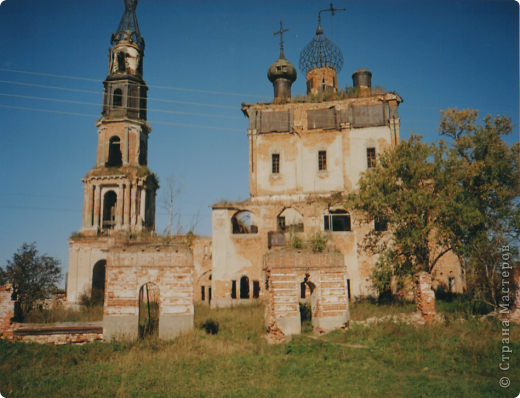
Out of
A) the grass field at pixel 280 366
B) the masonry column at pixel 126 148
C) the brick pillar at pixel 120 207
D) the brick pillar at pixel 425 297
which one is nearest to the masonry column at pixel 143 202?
the brick pillar at pixel 120 207

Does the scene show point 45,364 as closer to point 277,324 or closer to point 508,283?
point 277,324

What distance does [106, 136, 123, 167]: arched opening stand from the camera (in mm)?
29344

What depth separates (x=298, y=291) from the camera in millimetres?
14602

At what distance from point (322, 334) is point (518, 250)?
8.31 meters

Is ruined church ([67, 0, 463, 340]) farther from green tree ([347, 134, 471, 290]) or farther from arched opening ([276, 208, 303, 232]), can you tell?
green tree ([347, 134, 471, 290])

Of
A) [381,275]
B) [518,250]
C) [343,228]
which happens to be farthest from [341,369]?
[343,228]

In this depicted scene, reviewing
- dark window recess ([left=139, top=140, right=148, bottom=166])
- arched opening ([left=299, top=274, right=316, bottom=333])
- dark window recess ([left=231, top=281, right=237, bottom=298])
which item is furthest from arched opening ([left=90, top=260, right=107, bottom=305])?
arched opening ([left=299, top=274, right=316, bottom=333])

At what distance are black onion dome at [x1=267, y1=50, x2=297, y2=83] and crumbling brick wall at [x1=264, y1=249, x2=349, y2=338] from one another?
778 inches

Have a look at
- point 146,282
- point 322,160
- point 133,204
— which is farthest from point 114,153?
point 146,282

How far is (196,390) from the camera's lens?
9.48m

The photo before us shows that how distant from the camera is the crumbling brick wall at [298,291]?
14109 mm

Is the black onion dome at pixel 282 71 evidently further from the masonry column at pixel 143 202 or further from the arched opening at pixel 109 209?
the arched opening at pixel 109 209

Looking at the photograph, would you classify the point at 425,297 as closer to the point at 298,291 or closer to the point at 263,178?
the point at 298,291

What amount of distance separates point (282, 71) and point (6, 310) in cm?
2415
